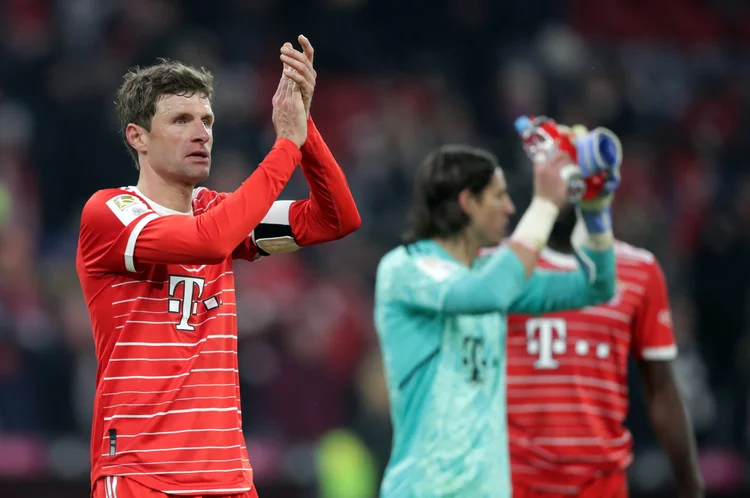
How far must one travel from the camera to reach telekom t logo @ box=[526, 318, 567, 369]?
5531 mm

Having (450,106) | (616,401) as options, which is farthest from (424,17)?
(616,401)

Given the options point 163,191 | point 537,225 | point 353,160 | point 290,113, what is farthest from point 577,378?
point 353,160

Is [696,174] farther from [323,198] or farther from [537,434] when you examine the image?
[323,198]

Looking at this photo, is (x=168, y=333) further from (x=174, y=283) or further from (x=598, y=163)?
(x=598, y=163)

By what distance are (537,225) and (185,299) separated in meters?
1.48

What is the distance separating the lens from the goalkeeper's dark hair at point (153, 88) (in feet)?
13.4

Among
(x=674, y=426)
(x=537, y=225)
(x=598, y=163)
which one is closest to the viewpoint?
(x=537, y=225)

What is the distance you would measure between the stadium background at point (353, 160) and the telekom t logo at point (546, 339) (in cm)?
342

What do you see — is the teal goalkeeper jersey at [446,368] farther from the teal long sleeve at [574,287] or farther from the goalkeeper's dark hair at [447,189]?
the teal long sleeve at [574,287]

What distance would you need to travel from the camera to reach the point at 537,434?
215 inches

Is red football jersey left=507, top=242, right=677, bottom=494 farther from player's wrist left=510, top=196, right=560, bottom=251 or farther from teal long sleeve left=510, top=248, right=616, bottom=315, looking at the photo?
player's wrist left=510, top=196, right=560, bottom=251

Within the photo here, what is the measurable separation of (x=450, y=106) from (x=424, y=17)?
1.48 metres

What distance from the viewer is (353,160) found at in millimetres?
12352

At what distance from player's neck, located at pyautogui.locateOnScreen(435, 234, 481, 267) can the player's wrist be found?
44cm
